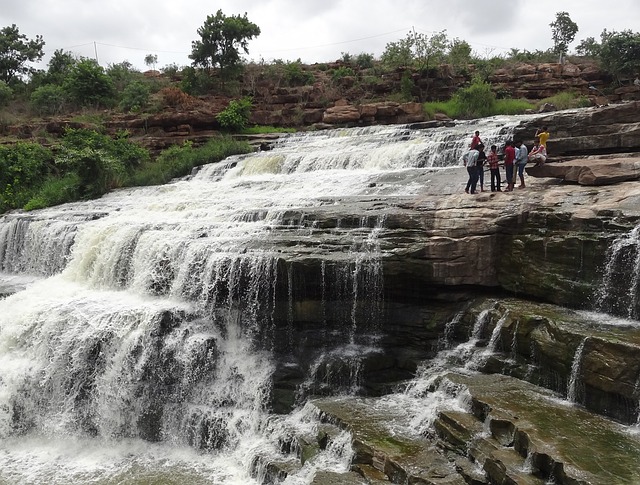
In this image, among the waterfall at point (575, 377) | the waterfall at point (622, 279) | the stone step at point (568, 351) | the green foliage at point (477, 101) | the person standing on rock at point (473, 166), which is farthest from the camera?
the green foliage at point (477, 101)

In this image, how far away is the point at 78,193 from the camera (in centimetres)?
1980

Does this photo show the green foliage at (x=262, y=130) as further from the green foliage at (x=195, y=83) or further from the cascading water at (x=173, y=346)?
the cascading water at (x=173, y=346)

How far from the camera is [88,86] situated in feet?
100

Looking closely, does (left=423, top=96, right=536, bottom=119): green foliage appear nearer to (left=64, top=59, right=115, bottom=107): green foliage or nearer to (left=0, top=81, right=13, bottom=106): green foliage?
(left=64, top=59, right=115, bottom=107): green foliage

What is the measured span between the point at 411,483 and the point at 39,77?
39398 millimetres

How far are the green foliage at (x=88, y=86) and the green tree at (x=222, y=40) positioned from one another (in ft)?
19.6

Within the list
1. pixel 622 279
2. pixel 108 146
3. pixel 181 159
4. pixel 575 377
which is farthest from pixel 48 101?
pixel 575 377

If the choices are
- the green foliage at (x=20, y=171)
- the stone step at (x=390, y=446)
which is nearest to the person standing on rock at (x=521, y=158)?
the stone step at (x=390, y=446)

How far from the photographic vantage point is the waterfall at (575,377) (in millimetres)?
6680

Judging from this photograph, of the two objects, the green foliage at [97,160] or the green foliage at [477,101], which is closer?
the green foliage at [97,160]

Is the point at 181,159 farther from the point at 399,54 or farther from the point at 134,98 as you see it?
the point at 399,54

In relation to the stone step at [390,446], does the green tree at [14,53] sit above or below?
above

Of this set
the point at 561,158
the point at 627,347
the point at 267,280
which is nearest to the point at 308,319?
the point at 267,280

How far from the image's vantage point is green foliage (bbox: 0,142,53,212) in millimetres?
21203
